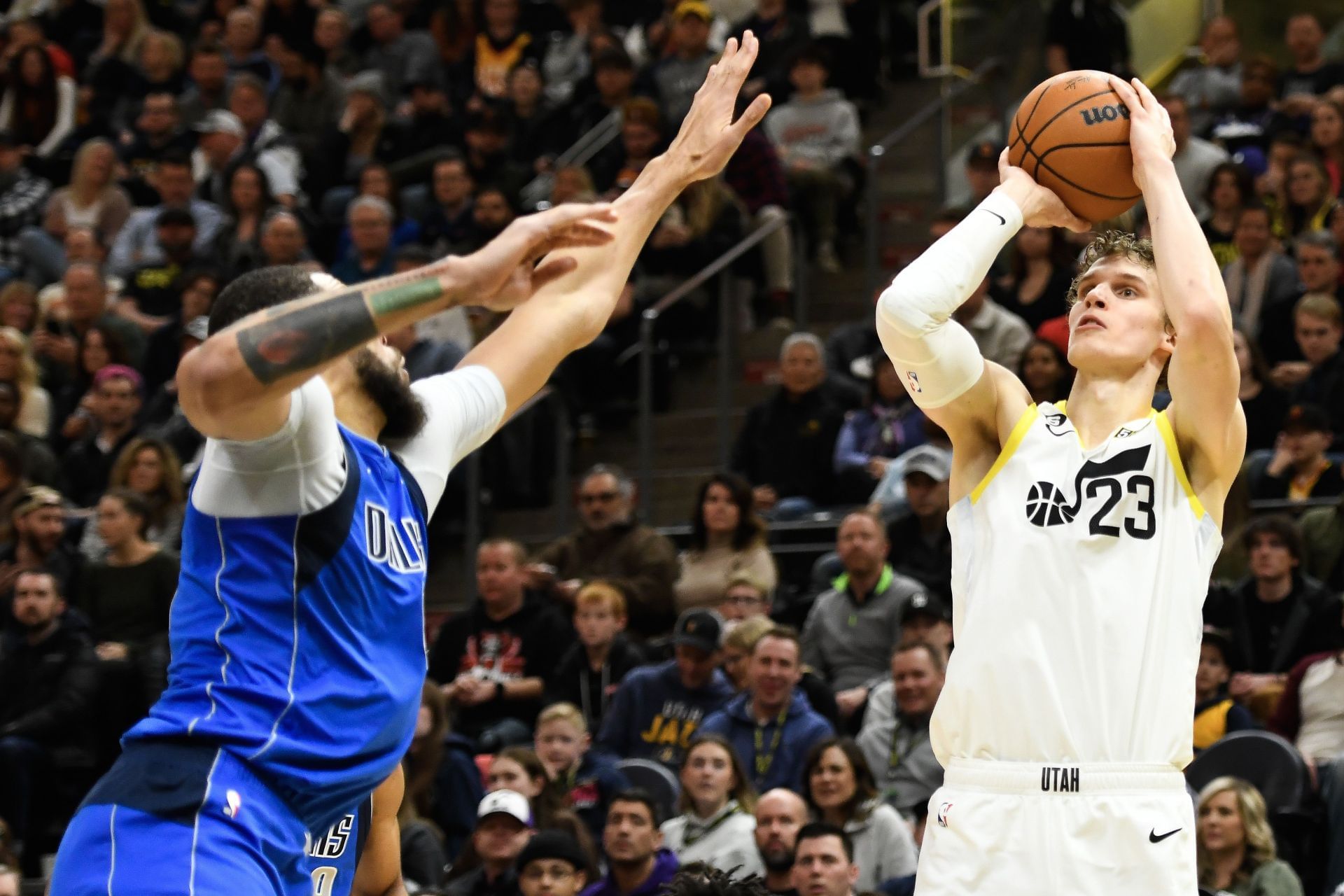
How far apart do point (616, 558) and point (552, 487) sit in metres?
1.94

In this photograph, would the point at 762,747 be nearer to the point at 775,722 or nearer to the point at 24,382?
the point at 775,722

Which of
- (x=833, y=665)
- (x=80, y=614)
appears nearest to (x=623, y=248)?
→ (x=833, y=665)

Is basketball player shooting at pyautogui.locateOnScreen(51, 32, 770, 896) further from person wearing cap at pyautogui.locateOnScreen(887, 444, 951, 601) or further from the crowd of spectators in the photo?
person wearing cap at pyautogui.locateOnScreen(887, 444, 951, 601)

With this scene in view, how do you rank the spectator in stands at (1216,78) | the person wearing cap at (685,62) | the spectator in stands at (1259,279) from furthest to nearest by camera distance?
the person wearing cap at (685,62) < the spectator in stands at (1216,78) < the spectator in stands at (1259,279)

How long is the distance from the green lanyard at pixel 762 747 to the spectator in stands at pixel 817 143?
5612 mm

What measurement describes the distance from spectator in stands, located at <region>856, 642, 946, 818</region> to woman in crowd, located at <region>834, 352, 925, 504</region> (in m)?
2.63

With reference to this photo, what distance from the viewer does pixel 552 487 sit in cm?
1376

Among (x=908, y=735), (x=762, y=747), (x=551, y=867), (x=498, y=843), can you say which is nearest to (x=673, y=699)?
(x=762, y=747)

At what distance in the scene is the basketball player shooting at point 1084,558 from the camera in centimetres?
444

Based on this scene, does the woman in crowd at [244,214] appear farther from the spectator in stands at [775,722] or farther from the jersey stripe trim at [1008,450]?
the jersey stripe trim at [1008,450]

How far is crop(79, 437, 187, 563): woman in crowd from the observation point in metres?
12.2

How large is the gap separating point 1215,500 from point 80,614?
8.03 m

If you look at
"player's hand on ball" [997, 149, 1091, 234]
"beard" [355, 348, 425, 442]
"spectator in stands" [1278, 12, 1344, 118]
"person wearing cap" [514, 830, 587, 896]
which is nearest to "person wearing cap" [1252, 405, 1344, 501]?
"spectator in stands" [1278, 12, 1344, 118]

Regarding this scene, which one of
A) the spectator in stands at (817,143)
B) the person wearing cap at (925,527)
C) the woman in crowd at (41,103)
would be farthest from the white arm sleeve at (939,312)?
the woman in crowd at (41,103)
